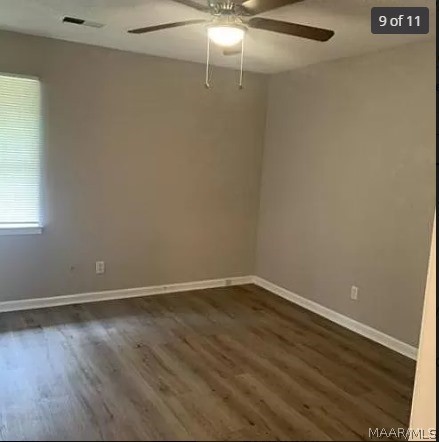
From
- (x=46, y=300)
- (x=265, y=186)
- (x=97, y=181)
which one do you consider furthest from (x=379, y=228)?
(x=46, y=300)

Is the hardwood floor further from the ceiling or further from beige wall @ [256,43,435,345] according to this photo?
the ceiling

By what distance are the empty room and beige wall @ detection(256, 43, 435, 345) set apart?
2 cm

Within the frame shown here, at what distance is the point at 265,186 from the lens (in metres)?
5.21

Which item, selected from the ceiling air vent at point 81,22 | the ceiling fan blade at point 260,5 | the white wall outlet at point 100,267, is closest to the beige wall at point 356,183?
the ceiling fan blade at point 260,5

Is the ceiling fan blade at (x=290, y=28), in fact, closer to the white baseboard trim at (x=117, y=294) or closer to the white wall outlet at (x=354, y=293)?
the white wall outlet at (x=354, y=293)

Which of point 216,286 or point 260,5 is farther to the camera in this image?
point 216,286

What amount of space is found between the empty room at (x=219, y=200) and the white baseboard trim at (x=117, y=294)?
15mm

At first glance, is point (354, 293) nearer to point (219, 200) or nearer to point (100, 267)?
point (219, 200)

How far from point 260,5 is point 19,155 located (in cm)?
259

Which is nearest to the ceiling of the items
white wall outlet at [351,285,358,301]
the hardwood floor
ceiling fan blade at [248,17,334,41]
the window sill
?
ceiling fan blade at [248,17,334,41]

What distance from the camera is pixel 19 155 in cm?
393

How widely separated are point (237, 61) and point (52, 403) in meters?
3.51

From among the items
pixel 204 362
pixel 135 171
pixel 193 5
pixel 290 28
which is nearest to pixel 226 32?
pixel 193 5

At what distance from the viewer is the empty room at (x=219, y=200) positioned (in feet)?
9.50
